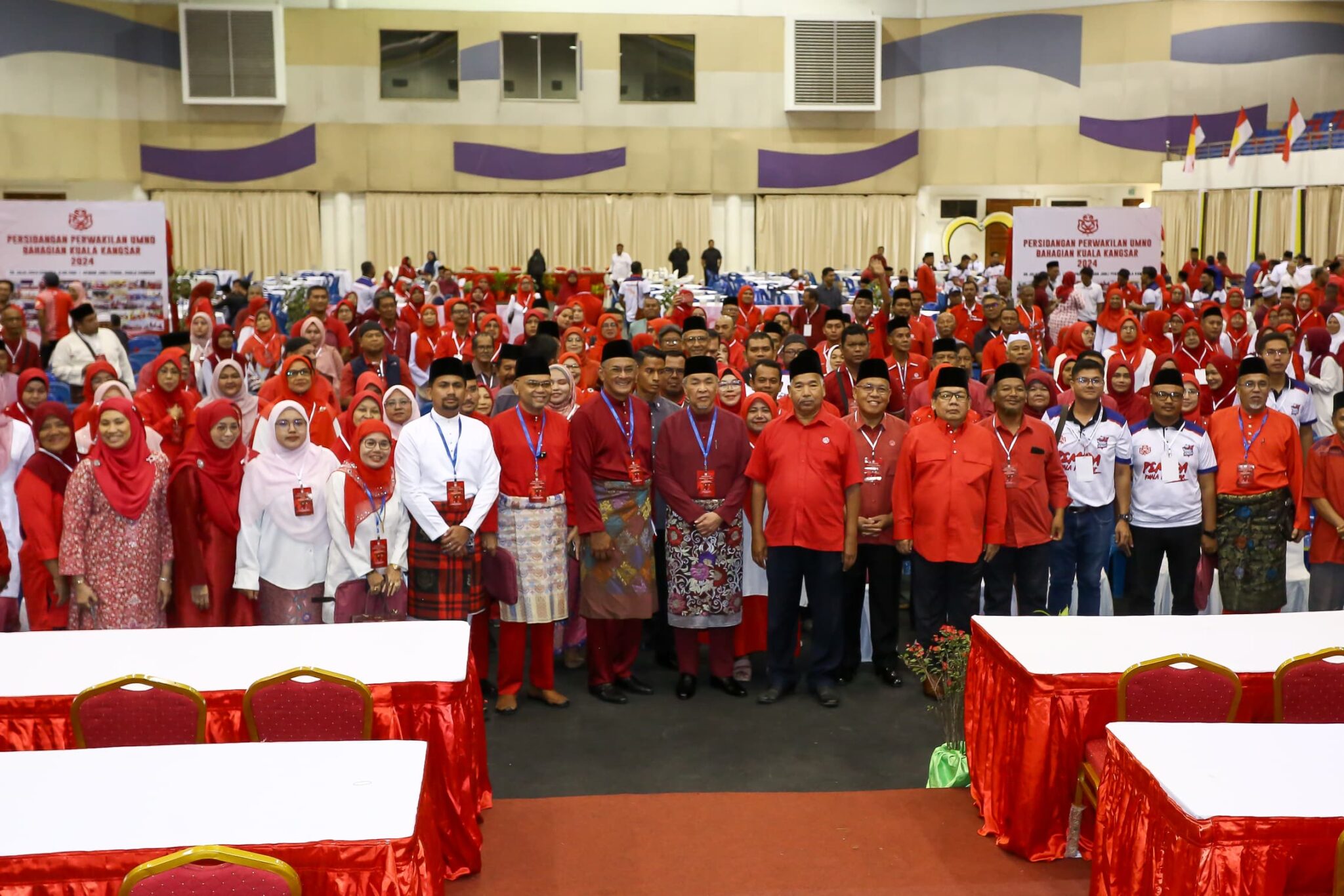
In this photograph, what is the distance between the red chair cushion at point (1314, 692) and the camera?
3479mm

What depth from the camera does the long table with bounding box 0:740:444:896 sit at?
2.53 m

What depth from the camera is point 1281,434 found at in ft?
18.7

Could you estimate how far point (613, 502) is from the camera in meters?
5.44

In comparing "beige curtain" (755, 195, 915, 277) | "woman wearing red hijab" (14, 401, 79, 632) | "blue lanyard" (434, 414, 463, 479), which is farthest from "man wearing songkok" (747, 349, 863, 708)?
"beige curtain" (755, 195, 915, 277)

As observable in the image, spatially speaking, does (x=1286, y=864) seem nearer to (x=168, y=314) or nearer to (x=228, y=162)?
(x=168, y=314)

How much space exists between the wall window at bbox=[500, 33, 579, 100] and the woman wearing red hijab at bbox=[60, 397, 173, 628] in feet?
65.9

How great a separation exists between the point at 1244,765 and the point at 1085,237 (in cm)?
999

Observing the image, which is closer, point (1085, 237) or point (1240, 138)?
point (1085, 237)

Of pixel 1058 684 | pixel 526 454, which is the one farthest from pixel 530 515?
pixel 1058 684

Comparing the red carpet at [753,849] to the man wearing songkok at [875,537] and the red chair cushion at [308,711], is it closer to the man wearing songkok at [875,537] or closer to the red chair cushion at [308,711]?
the red chair cushion at [308,711]

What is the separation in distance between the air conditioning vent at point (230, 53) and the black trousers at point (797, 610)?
2071cm

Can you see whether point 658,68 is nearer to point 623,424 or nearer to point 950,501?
point 623,424

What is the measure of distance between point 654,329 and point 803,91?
15.8 m

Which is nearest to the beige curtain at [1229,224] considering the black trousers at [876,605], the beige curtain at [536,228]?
the beige curtain at [536,228]
